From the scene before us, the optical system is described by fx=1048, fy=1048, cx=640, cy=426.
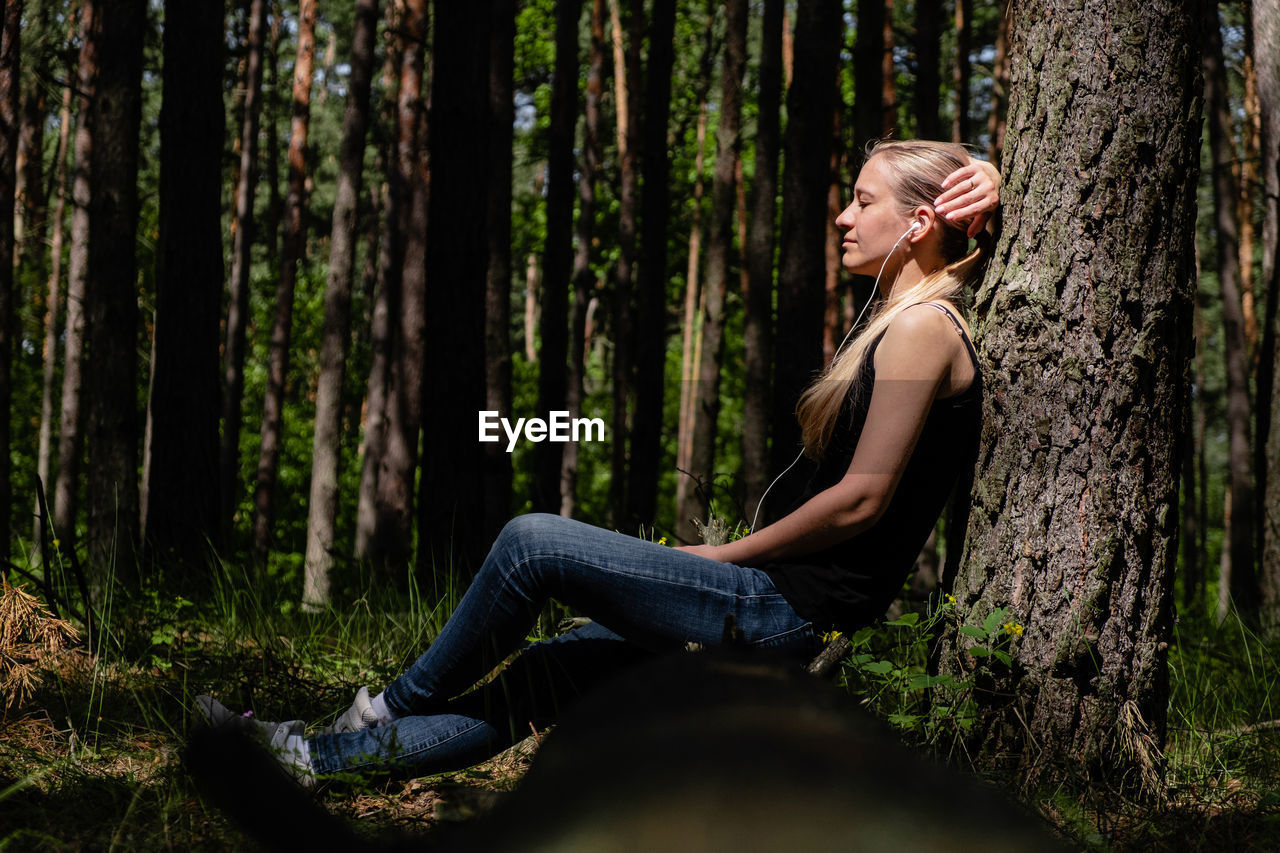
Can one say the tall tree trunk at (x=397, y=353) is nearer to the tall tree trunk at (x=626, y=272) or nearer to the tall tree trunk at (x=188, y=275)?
the tall tree trunk at (x=188, y=275)

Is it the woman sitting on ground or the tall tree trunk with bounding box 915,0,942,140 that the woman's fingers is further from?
the tall tree trunk with bounding box 915,0,942,140

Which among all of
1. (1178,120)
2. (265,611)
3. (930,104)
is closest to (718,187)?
(930,104)

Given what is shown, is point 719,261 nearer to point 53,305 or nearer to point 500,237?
point 500,237

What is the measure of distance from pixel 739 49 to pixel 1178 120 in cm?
962

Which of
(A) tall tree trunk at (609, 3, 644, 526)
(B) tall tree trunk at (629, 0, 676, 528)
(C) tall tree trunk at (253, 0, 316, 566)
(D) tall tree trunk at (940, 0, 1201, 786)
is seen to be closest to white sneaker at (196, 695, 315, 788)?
(D) tall tree trunk at (940, 0, 1201, 786)

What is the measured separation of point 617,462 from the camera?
1535cm

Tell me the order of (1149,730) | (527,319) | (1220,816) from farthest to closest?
(527,319) → (1149,730) → (1220,816)

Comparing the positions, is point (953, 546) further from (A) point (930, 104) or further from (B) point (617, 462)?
(B) point (617, 462)

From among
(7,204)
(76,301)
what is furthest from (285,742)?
(76,301)

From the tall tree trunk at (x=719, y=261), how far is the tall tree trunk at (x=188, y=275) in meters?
5.62

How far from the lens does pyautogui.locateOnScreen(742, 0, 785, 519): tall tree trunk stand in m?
9.91

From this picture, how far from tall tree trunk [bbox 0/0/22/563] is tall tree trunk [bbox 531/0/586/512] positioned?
18.4 feet

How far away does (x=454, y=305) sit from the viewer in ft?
20.6

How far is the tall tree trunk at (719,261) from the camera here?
11.4 metres
